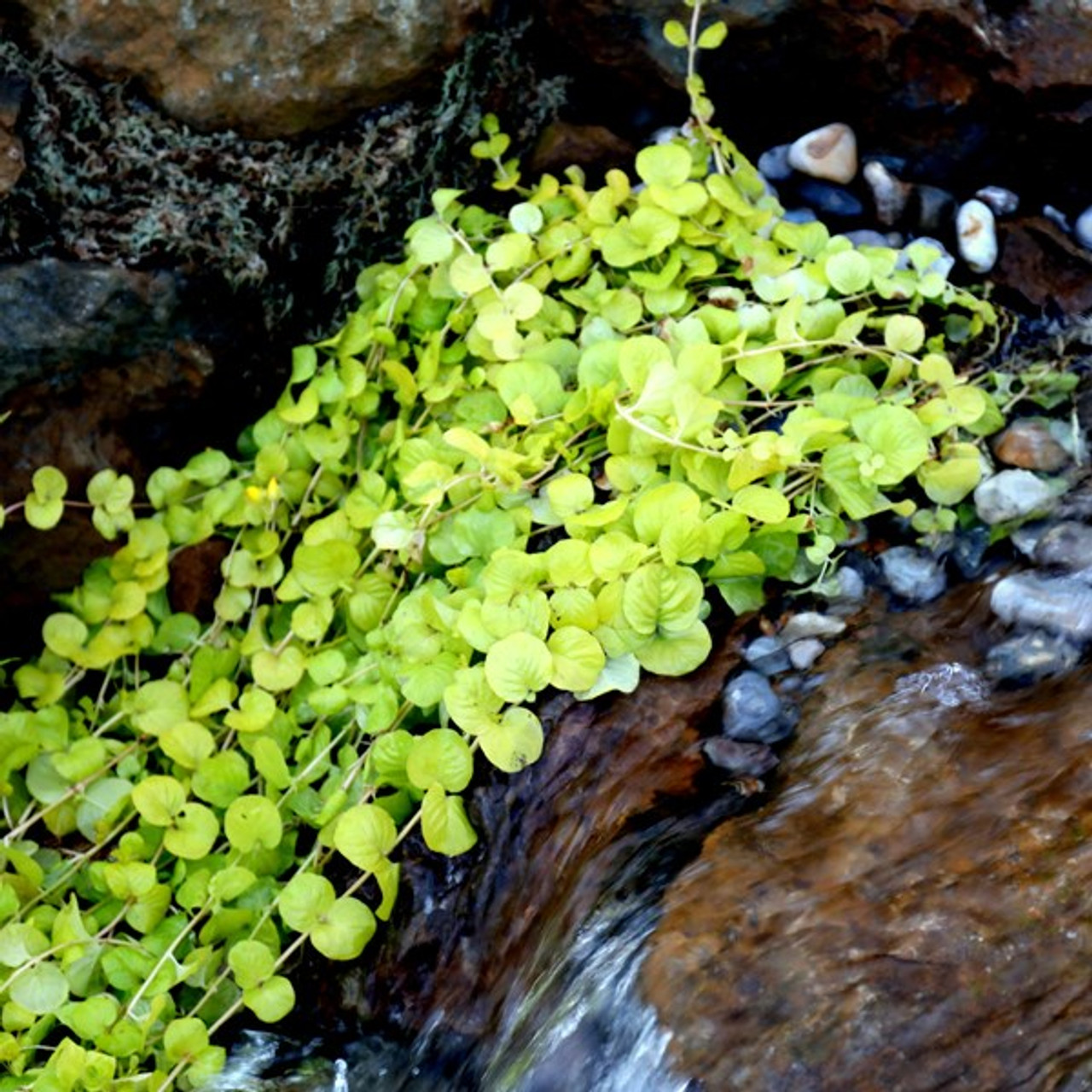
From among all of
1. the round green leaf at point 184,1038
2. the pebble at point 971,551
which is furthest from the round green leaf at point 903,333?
the round green leaf at point 184,1038

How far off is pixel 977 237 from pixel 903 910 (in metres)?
1.42

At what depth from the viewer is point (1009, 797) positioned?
1.69m

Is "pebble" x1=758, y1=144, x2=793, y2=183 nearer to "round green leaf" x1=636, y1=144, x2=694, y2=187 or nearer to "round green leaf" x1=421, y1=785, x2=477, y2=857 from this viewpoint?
"round green leaf" x1=636, y1=144, x2=694, y2=187

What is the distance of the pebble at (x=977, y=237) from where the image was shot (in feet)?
8.36

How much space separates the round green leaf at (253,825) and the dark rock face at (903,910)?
69 cm

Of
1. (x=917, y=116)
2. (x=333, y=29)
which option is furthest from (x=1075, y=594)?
(x=333, y=29)

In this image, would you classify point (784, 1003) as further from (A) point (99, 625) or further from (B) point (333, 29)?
(B) point (333, 29)

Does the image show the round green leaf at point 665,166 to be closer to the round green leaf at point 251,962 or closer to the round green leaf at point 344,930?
the round green leaf at point 344,930

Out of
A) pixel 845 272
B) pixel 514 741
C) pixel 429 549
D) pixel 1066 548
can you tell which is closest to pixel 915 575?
pixel 1066 548

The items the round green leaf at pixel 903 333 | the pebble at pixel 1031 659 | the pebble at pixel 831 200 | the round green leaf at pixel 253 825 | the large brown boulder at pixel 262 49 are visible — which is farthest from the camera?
the pebble at pixel 831 200

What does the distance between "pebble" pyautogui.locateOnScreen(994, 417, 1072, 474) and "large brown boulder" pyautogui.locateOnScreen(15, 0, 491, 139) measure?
1227 mm

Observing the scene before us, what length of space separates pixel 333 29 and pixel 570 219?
0.54 meters

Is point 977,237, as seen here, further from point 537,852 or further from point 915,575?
point 537,852

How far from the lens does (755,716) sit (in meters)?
1.99
